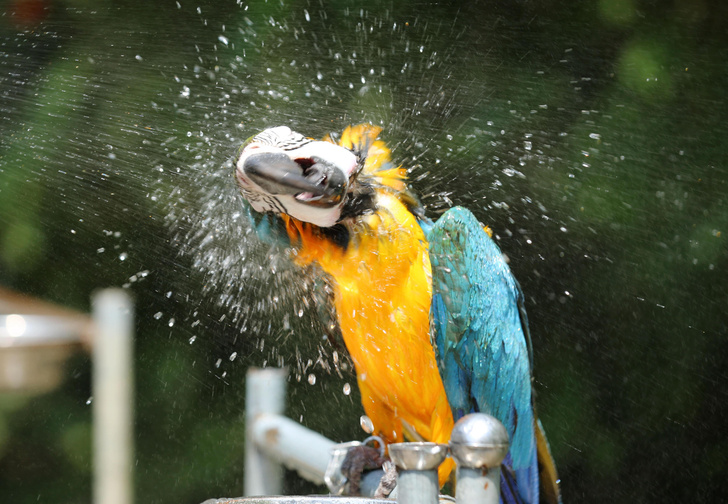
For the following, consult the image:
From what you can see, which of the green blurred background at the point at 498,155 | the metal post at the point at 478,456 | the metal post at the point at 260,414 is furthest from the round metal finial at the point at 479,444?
the green blurred background at the point at 498,155

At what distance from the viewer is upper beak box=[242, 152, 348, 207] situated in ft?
3.63

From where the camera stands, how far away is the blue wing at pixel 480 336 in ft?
4.38

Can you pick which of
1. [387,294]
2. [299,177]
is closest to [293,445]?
[387,294]

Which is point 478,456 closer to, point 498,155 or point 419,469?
point 419,469

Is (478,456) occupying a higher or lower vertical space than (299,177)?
lower

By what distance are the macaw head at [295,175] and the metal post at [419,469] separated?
544 millimetres

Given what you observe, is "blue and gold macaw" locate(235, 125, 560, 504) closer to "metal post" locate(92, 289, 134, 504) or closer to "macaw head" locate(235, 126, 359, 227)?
"macaw head" locate(235, 126, 359, 227)

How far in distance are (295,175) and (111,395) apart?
1065 millimetres

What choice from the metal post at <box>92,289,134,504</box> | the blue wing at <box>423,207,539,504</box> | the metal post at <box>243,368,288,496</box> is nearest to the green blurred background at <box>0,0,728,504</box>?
the metal post at <box>92,289,134,504</box>

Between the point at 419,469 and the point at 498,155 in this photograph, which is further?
the point at 498,155

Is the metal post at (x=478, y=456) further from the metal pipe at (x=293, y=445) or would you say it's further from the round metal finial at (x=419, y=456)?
the metal pipe at (x=293, y=445)

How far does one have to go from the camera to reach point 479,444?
26.4 inches

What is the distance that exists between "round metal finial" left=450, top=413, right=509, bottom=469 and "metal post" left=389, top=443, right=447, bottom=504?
2 cm

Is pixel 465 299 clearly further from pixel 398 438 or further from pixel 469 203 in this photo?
pixel 469 203
